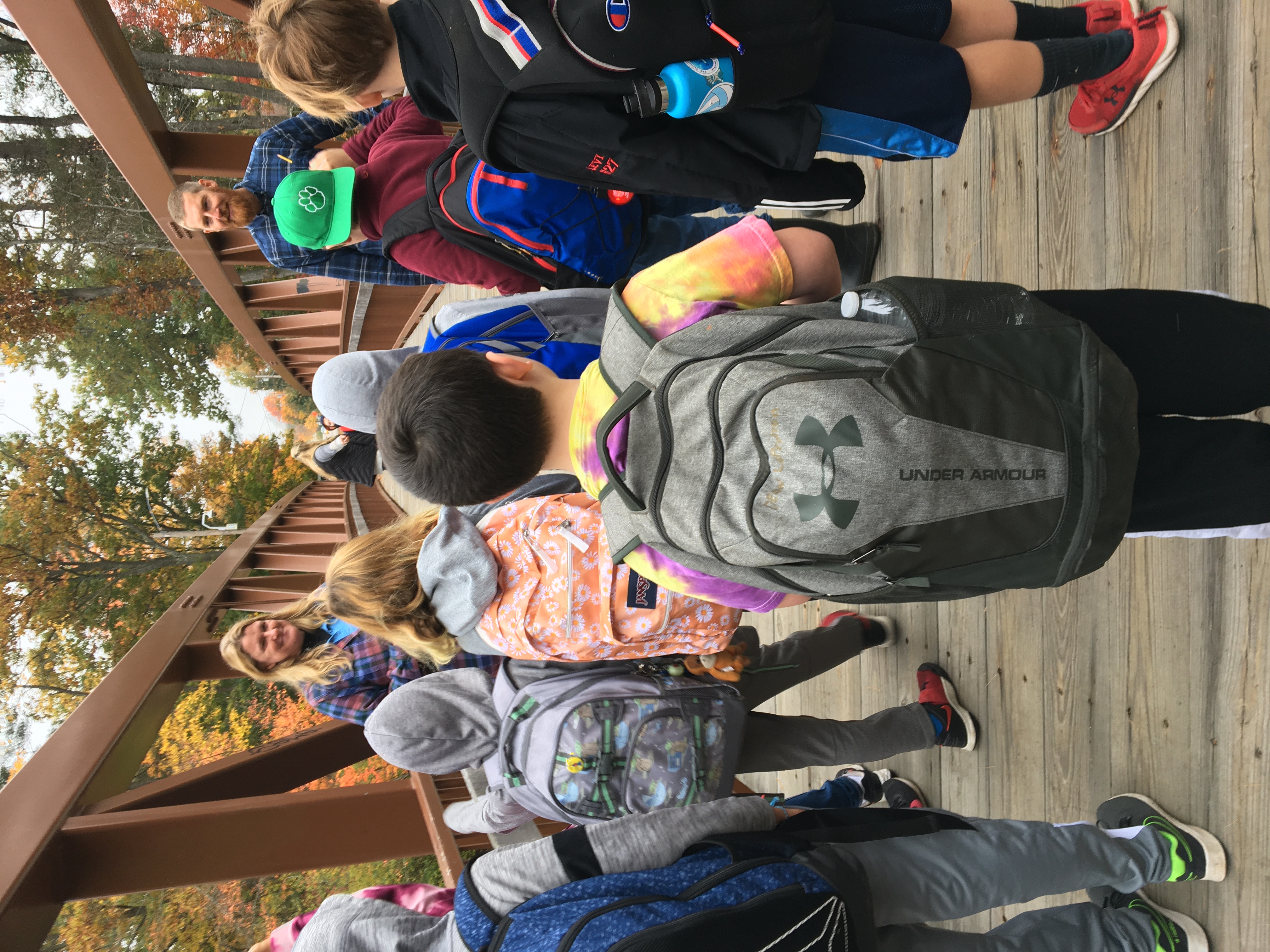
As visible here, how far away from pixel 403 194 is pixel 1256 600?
2.84m

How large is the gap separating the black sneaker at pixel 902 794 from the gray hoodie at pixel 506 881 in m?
1.47

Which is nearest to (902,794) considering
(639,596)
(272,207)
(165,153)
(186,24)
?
(639,596)

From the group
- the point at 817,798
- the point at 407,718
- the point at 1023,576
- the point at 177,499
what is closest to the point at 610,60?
the point at 1023,576

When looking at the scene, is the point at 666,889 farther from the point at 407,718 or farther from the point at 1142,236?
the point at 1142,236

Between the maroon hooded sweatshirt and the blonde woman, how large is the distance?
5.14 feet

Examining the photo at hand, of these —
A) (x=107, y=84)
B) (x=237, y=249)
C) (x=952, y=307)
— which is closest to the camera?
(x=952, y=307)

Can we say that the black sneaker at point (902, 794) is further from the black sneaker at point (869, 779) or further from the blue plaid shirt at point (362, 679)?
the blue plaid shirt at point (362, 679)

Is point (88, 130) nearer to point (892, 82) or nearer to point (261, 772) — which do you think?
point (261, 772)

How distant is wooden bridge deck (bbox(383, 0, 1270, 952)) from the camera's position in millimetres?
1836

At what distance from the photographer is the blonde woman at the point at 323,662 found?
3107 millimetres

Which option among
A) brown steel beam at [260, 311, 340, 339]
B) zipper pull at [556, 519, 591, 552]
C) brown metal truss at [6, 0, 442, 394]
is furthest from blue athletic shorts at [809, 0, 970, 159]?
brown steel beam at [260, 311, 340, 339]

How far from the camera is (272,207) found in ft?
9.90

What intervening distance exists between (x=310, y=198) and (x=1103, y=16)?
253 centimetres

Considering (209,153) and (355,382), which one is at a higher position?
(209,153)
